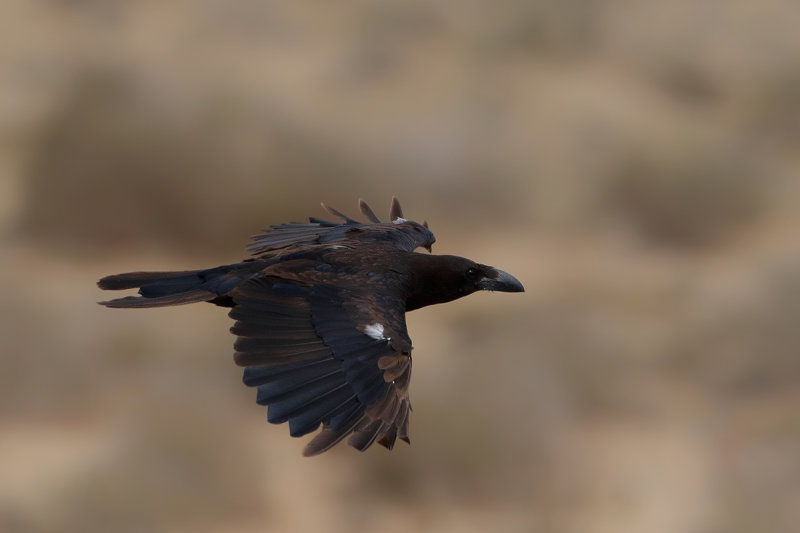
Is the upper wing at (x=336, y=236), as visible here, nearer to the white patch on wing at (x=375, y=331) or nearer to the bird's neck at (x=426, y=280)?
the bird's neck at (x=426, y=280)

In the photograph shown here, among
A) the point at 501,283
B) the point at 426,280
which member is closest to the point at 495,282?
the point at 501,283

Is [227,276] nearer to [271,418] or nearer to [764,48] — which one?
[271,418]

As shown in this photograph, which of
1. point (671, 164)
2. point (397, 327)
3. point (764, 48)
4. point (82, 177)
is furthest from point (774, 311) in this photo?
point (397, 327)

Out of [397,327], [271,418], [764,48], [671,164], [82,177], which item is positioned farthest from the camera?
[764,48]

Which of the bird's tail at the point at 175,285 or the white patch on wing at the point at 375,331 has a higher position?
the bird's tail at the point at 175,285

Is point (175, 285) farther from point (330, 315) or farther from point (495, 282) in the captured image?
point (495, 282)

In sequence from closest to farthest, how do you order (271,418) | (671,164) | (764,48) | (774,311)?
1. (271,418)
2. (774,311)
3. (671,164)
4. (764,48)

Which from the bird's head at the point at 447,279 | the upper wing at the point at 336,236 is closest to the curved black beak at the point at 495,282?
the bird's head at the point at 447,279
